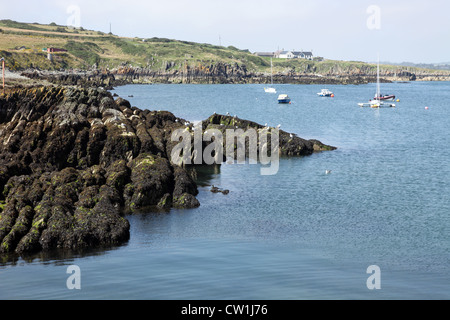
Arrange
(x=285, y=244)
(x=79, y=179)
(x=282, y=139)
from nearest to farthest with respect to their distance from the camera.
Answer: (x=285, y=244) → (x=79, y=179) → (x=282, y=139)

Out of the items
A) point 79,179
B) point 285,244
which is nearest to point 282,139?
point 79,179

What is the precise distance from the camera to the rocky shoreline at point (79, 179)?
84.1 ft

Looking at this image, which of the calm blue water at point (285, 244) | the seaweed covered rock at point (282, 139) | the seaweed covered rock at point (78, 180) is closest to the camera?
the calm blue water at point (285, 244)

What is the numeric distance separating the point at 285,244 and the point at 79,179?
15036 mm

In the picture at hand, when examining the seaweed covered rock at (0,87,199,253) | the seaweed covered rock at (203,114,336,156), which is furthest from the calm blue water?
the seaweed covered rock at (203,114,336,156)

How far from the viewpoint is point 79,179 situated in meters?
32.4

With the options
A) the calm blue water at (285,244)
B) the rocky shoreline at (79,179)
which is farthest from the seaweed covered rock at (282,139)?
the rocky shoreline at (79,179)

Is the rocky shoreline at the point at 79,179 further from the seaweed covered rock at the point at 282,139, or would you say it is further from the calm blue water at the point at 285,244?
the seaweed covered rock at the point at 282,139

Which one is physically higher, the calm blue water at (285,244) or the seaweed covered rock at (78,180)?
the seaweed covered rock at (78,180)

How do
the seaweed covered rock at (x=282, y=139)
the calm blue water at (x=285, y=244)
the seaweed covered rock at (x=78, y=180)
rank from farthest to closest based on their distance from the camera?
the seaweed covered rock at (x=282, y=139), the seaweed covered rock at (x=78, y=180), the calm blue water at (x=285, y=244)

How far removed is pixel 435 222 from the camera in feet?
100

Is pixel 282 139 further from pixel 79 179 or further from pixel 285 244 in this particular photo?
pixel 285 244

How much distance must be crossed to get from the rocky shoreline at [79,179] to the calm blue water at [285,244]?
1652 millimetres
